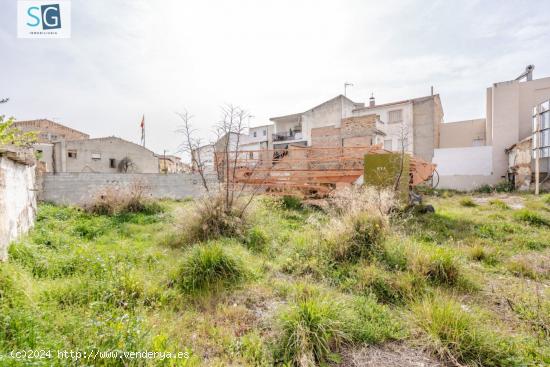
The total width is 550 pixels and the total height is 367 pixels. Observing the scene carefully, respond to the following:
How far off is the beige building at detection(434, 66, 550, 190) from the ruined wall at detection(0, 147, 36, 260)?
68.5ft

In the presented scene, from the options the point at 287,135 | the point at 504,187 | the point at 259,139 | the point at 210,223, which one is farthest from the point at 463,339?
the point at 259,139

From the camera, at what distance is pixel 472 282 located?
3316mm

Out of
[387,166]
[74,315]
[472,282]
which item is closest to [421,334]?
[472,282]

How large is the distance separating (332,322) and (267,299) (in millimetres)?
1014

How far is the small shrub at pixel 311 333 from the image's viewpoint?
2131 millimetres

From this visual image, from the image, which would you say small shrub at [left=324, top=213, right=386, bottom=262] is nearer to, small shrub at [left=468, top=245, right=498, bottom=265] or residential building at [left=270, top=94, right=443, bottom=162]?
small shrub at [left=468, top=245, right=498, bottom=265]

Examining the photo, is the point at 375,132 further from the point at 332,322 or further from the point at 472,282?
the point at 332,322

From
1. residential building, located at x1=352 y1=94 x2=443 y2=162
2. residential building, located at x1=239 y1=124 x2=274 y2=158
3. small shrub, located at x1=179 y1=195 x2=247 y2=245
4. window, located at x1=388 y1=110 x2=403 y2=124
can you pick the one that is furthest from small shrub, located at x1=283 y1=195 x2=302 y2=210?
residential building, located at x1=239 y1=124 x2=274 y2=158

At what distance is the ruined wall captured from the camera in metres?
3.50

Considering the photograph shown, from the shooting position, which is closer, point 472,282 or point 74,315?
point 74,315

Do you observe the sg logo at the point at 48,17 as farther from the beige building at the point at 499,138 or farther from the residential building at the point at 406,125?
the beige building at the point at 499,138

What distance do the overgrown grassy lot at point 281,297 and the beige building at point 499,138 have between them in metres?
14.2

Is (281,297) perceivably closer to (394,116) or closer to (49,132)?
(394,116)

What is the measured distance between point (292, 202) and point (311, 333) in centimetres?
658
